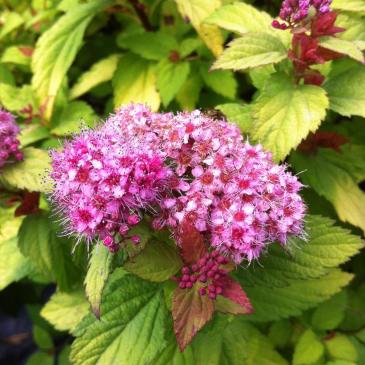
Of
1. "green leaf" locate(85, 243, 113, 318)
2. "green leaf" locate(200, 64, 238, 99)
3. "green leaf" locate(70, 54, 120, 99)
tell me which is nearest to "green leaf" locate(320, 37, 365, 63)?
"green leaf" locate(200, 64, 238, 99)

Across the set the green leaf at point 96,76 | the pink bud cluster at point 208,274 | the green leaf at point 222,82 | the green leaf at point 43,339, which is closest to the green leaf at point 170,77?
the green leaf at point 222,82

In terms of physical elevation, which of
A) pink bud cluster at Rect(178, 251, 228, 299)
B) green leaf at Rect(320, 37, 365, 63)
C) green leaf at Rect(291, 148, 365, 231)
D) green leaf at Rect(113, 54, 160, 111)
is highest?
green leaf at Rect(320, 37, 365, 63)

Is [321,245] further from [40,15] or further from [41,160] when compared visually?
[40,15]

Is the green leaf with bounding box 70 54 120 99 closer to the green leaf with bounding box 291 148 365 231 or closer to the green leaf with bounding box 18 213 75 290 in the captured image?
the green leaf with bounding box 18 213 75 290

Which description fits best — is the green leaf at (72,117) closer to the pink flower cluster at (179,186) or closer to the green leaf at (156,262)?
the pink flower cluster at (179,186)

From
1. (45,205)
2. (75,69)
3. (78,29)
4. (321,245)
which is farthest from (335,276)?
(75,69)

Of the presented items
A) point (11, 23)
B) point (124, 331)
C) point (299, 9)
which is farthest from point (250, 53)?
point (11, 23)

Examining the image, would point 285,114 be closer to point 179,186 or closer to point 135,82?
point 179,186
